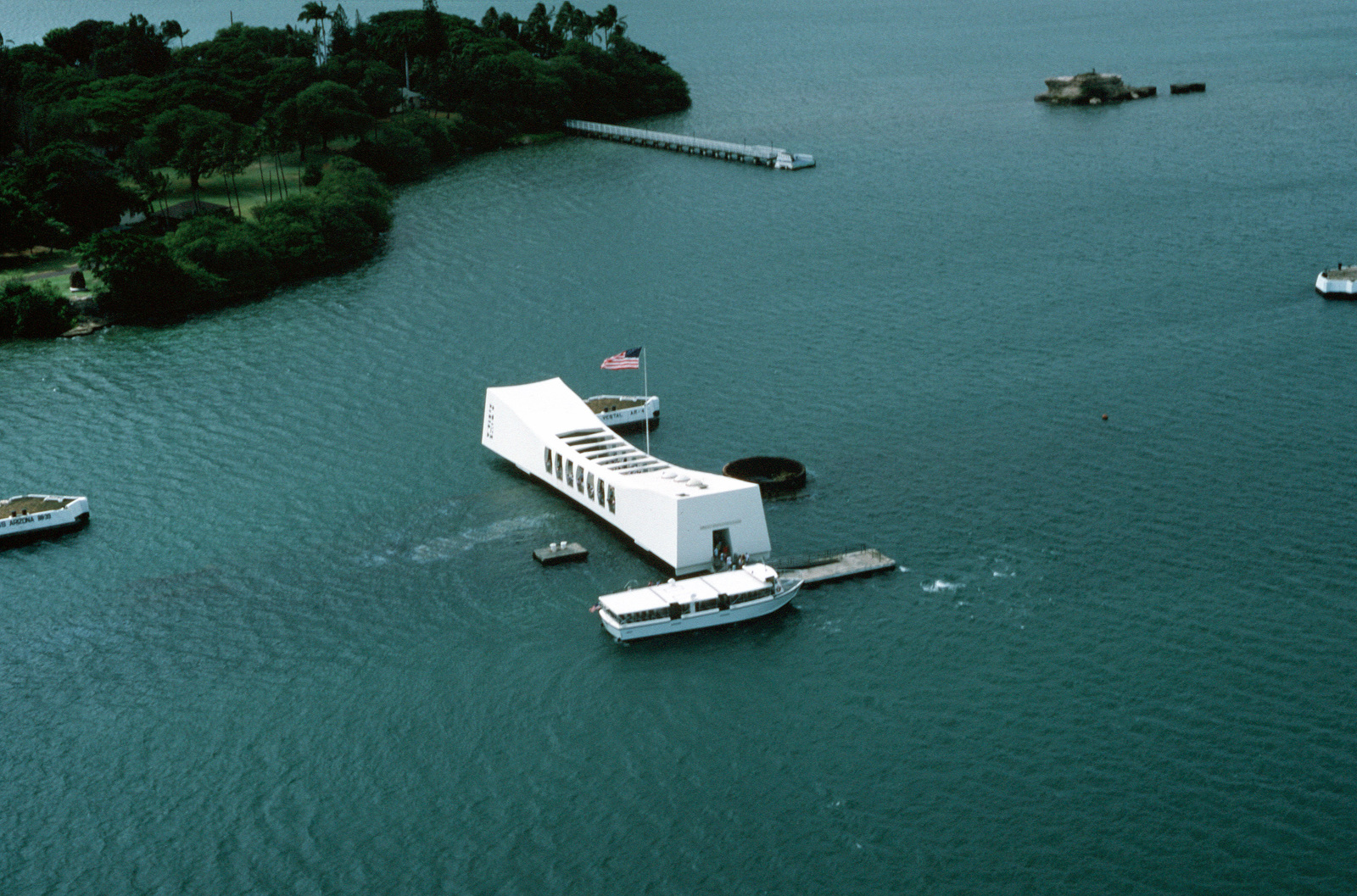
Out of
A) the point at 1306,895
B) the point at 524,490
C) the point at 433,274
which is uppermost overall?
the point at 433,274

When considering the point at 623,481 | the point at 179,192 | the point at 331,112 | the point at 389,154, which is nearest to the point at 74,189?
the point at 179,192

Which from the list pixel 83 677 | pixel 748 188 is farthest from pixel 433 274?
pixel 83 677

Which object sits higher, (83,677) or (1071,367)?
(1071,367)

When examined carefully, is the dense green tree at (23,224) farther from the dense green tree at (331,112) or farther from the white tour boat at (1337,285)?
the white tour boat at (1337,285)

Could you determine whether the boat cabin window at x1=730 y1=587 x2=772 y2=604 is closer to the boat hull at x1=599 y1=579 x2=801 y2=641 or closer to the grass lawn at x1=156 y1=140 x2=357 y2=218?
the boat hull at x1=599 y1=579 x2=801 y2=641

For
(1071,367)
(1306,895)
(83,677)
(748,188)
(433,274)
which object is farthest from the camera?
(748,188)

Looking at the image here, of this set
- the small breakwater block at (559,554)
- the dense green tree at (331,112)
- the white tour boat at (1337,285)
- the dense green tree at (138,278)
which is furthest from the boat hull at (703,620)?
the dense green tree at (331,112)

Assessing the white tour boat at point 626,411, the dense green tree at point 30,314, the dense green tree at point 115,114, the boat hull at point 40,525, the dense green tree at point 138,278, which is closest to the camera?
the boat hull at point 40,525

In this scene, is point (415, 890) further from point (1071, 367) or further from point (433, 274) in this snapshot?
point (433, 274)
